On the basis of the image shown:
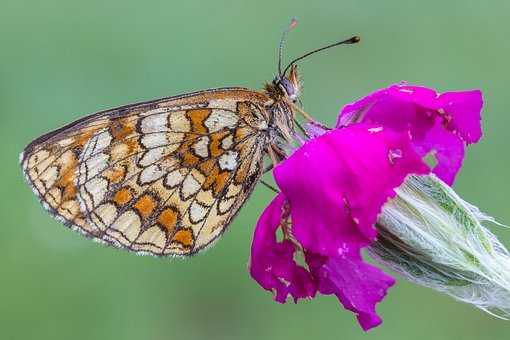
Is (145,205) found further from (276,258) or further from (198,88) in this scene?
(198,88)

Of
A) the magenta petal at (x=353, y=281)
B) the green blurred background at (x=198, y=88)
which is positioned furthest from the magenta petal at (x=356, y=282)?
the green blurred background at (x=198, y=88)

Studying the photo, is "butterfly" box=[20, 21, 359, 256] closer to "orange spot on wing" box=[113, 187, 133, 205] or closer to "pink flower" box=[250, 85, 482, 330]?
"orange spot on wing" box=[113, 187, 133, 205]

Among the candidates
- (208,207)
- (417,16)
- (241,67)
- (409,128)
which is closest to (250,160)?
(208,207)

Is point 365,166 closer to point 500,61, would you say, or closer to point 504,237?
point 504,237

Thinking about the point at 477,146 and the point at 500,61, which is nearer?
the point at 477,146

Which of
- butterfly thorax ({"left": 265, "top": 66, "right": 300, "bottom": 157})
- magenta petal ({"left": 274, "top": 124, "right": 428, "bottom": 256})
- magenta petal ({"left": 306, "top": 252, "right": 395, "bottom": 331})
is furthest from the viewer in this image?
butterfly thorax ({"left": 265, "top": 66, "right": 300, "bottom": 157})

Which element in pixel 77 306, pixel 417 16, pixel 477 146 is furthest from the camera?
pixel 417 16

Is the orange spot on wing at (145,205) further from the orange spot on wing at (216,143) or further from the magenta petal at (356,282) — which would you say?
the magenta petal at (356,282)

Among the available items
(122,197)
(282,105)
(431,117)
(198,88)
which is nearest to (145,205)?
(122,197)

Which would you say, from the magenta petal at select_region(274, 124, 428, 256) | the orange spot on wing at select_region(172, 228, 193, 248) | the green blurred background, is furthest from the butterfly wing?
the green blurred background
